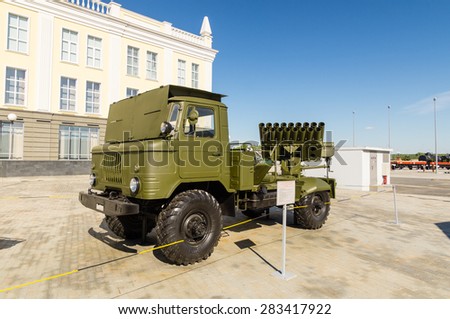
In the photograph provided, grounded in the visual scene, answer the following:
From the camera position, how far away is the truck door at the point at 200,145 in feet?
16.6

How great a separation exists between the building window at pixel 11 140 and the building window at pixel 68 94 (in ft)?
11.0

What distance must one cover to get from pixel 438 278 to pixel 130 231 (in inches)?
237

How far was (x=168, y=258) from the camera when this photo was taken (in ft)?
16.1

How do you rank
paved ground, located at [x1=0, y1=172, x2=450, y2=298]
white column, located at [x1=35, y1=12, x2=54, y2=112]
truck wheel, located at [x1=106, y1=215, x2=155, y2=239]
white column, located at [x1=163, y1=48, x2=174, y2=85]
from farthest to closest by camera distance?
white column, located at [x1=163, y1=48, x2=174, y2=85]
white column, located at [x1=35, y1=12, x2=54, y2=112]
truck wheel, located at [x1=106, y1=215, x2=155, y2=239]
paved ground, located at [x1=0, y1=172, x2=450, y2=298]

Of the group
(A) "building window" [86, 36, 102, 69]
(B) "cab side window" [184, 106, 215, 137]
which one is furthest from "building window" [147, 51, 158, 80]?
(B) "cab side window" [184, 106, 215, 137]

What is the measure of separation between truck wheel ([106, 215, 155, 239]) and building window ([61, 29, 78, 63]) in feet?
69.2

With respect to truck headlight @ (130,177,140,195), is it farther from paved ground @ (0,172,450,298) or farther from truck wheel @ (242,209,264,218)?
truck wheel @ (242,209,264,218)

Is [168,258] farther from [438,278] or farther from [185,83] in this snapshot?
[185,83]

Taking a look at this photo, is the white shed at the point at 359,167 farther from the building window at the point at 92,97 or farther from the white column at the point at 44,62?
the white column at the point at 44,62

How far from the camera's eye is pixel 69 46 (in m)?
22.5

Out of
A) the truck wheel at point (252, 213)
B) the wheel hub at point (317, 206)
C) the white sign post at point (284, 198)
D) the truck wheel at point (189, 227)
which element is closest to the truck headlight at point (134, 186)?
the truck wheel at point (189, 227)

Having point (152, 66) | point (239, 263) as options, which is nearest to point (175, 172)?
point (239, 263)

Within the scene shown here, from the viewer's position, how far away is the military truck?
4734mm

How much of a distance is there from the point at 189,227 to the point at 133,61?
977 inches
